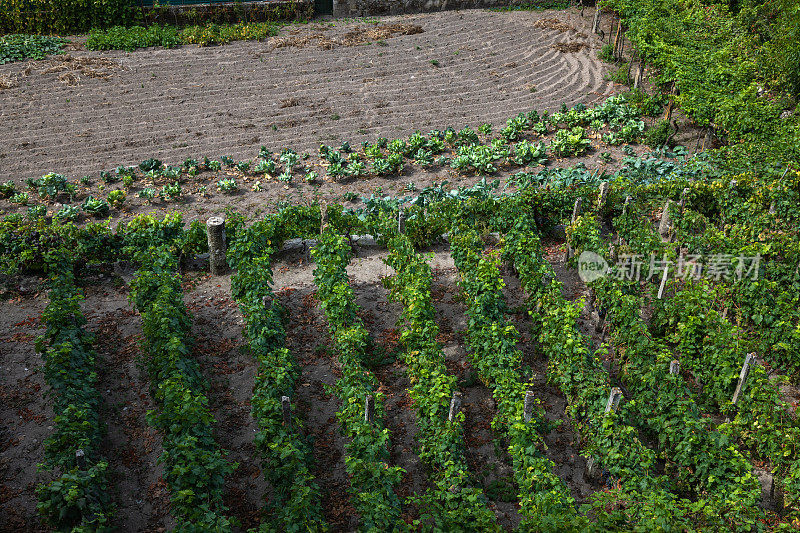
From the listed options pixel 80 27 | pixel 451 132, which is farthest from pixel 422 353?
pixel 80 27

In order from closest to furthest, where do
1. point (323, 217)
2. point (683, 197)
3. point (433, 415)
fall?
1. point (433, 415)
2. point (323, 217)
3. point (683, 197)

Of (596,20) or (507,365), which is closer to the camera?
(507,365)

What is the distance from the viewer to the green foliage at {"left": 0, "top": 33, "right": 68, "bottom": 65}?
22561mm

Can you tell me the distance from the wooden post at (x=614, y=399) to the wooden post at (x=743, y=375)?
214cm

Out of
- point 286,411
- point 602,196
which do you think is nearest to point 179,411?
point 286,411

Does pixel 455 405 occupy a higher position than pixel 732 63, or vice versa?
pixel 732 63

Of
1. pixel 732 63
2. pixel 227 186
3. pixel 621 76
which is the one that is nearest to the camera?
pixel 227 186

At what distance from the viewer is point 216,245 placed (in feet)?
47.0

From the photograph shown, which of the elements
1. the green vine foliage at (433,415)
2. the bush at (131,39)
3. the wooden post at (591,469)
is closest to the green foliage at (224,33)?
the bush at (131,39)

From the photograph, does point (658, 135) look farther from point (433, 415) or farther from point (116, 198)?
point (116, 198)

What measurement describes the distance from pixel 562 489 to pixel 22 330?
9.81 metres

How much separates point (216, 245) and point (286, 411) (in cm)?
519

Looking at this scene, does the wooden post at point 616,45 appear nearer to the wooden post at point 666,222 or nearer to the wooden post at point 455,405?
the wooden post at point 666,222

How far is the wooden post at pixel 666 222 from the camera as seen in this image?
1516 centimetres
